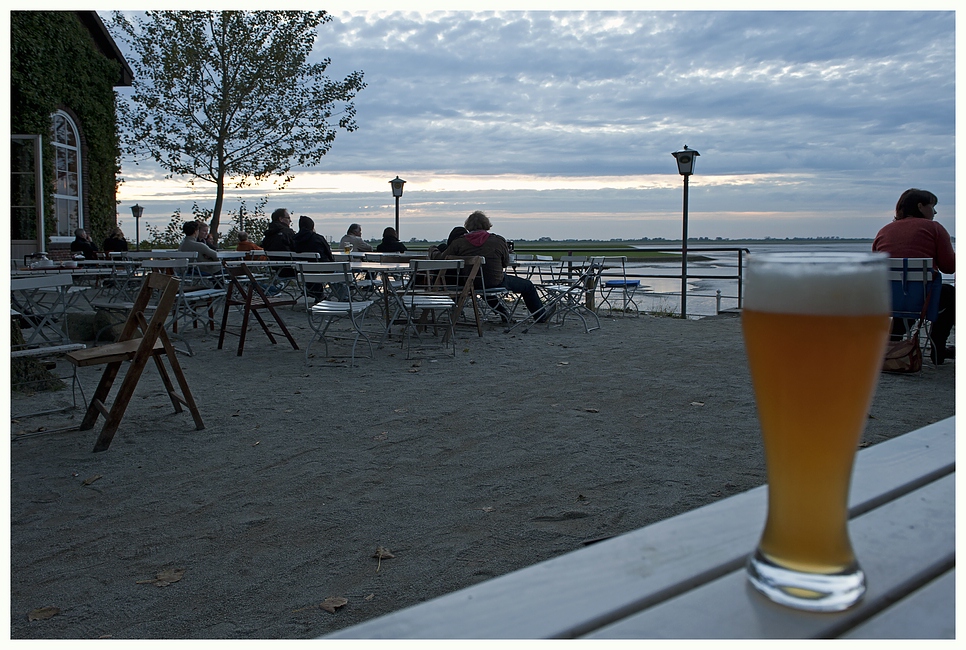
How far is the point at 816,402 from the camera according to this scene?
51 cm

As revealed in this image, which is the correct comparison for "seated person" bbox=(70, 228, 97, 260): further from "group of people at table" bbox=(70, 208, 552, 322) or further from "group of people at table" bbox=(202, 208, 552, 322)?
"group of people at table" bbox=(202, 208, 552, 322)

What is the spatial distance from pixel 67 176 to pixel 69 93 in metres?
1.54

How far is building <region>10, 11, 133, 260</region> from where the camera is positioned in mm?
11741

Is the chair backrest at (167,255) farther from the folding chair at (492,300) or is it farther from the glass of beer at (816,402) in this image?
the glass of beer at (816,402)

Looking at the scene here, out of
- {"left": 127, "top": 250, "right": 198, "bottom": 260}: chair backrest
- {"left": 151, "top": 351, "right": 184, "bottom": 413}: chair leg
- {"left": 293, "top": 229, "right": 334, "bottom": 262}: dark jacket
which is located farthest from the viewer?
{"left": 293, "top": 229, "right": 334, "bottom": 262}: dark jacket

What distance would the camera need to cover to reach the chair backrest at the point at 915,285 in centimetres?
543

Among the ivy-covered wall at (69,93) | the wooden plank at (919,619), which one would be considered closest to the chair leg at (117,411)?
the wooden plank at (919,619)

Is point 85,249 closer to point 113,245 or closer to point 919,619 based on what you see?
point 113,245

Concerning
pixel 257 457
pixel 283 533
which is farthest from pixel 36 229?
pixel 283 533

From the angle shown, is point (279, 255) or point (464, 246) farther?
point (279, 255)

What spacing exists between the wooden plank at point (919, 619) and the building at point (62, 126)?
1174 centimetres

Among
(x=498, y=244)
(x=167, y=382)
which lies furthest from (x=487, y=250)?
(x=167, y=382)

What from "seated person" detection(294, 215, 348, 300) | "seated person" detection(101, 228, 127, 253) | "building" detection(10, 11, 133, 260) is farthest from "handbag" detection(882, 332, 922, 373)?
"seated person" detection(101, 228, 127, 253)

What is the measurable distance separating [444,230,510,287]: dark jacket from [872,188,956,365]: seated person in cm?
364
